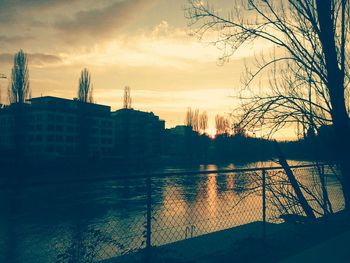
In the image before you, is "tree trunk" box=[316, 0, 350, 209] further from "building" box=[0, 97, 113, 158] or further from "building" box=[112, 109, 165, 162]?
"building" box=[112, 109, 165, 162]

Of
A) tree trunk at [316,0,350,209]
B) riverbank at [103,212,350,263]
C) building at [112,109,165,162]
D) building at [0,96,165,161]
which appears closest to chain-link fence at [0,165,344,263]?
riverbank at [103,212,350,263]

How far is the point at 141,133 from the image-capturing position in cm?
8312

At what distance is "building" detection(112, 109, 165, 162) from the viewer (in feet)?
261

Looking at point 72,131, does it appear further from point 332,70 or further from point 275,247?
Result: point 275,247

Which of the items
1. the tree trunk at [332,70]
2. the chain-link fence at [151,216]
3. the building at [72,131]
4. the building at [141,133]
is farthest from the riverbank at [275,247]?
the building at [141,133]

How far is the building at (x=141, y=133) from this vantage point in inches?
3135

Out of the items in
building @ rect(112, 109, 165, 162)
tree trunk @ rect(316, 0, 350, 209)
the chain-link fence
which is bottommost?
the chain-link fence

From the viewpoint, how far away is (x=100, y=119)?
7600 centimetres

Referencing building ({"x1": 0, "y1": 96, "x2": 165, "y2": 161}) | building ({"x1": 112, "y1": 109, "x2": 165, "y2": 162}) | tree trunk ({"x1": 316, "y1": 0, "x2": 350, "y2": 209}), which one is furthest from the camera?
building ({"x1": 112, "y1": 109, "x2": 165, "y2": 162})

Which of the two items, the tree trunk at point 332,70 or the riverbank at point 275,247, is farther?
the tree trunk at point 332,70

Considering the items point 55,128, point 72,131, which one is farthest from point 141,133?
point 55,128

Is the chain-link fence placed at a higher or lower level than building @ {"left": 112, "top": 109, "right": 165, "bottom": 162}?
lower

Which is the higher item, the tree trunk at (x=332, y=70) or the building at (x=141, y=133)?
the building at (x=141, y=133)

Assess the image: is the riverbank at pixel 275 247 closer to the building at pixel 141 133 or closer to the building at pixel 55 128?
the building at pixel 55 128
